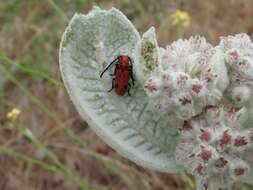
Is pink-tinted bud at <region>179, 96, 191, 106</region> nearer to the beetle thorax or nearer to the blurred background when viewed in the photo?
the beetle thorax

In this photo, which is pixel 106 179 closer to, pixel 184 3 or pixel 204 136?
pixel 184 3

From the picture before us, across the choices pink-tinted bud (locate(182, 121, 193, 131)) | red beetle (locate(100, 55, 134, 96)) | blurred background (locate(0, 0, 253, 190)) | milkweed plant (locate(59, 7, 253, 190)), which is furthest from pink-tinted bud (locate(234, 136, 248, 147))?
blurred background (locate(0, 0, 253, 190))

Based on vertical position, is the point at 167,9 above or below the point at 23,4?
below

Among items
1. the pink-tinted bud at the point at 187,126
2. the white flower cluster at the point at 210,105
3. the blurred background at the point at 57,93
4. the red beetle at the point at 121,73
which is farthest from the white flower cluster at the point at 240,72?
the blurred background at the point at 57,93

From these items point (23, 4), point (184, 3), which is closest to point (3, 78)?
point (23, 4)

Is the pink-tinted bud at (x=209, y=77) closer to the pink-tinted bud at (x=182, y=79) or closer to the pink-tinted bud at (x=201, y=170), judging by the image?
the pink-tinted bud at (x=182, y=79)

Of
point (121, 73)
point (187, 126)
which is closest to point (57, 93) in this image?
point (121, 73)
